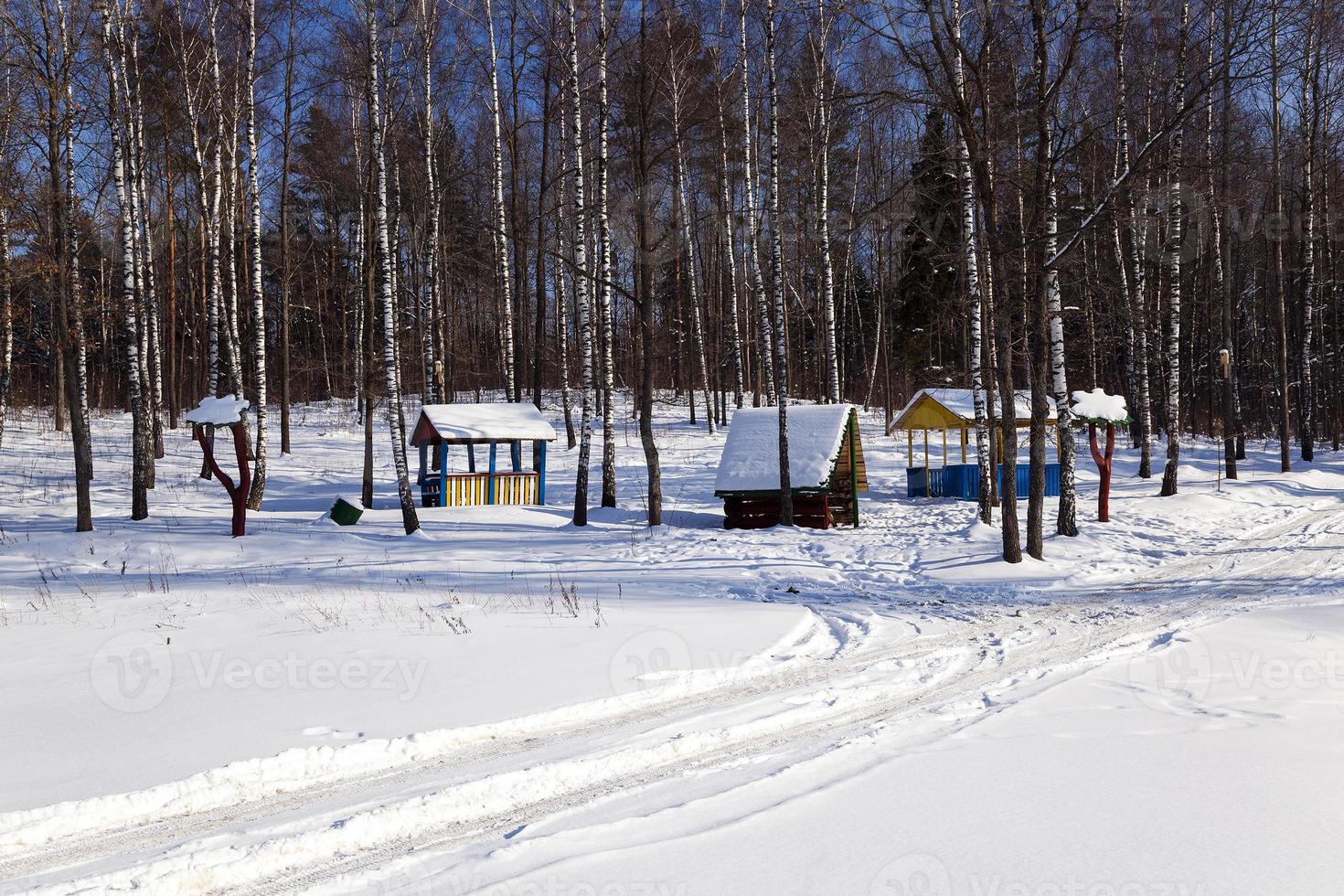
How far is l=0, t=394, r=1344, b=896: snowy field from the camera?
355 centimetres

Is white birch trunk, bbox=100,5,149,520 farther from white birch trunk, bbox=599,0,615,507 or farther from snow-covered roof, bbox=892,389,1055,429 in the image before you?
snow-covered roof, bbox=892,389,1055,429

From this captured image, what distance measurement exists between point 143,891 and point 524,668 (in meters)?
3.54

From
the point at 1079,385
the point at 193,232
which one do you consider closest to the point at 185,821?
the point at 193,232

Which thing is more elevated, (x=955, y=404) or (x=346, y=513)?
(x=955, y=404)

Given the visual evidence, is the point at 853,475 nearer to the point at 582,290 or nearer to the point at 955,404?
the point at 582,290

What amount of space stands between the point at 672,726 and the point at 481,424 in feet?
52.7

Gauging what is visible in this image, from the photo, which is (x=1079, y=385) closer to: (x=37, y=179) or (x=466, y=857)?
(x=37, y=179)

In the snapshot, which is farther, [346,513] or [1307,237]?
[1307,237]

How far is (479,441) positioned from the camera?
20422 mm

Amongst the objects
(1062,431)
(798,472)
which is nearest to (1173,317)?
(1062,431)

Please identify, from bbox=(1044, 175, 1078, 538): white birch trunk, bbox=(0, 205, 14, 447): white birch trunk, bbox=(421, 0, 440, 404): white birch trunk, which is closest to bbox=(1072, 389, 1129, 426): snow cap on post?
bbox=(1044, 175, 1078, 538): white birch trunk

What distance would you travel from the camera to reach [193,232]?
115 feet

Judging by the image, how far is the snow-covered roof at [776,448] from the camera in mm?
17203

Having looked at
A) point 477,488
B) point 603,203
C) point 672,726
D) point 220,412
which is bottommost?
point 672,726
